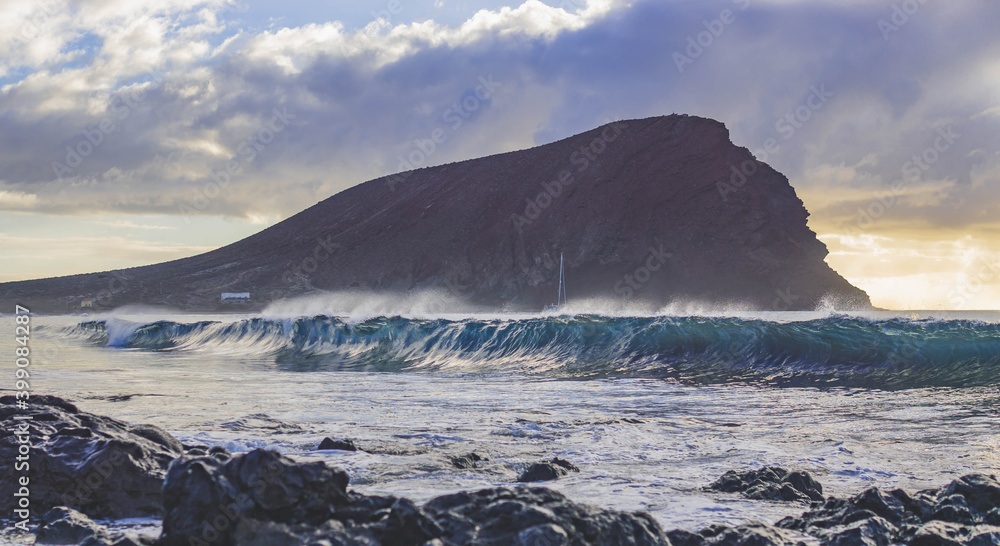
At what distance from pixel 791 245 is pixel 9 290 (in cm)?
10699

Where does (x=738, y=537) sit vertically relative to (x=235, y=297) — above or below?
below

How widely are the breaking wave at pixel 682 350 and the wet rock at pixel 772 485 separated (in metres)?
9.14

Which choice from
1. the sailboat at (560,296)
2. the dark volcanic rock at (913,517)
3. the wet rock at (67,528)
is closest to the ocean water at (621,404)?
the dark volcanic rock at (913,517)

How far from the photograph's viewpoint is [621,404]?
440 inches

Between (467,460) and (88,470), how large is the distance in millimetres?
2918

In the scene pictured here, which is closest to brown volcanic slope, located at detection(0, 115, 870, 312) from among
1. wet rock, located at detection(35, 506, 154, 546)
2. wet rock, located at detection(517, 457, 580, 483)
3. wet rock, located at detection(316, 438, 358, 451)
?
wet rock, located at detection(316, 438, 358, 451)

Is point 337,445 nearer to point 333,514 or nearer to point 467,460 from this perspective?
point 467,460

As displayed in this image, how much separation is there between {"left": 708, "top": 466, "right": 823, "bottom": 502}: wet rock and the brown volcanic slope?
3266 inches

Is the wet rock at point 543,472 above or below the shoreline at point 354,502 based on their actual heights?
below

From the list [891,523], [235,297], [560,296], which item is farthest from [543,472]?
[235,297]

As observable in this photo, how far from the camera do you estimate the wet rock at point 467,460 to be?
6371 mm

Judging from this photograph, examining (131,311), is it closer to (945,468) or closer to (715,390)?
(715,390)

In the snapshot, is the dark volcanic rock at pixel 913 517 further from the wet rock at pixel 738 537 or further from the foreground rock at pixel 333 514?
the foreground rock at pixel 333 514

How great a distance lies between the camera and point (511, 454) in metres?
7.03
